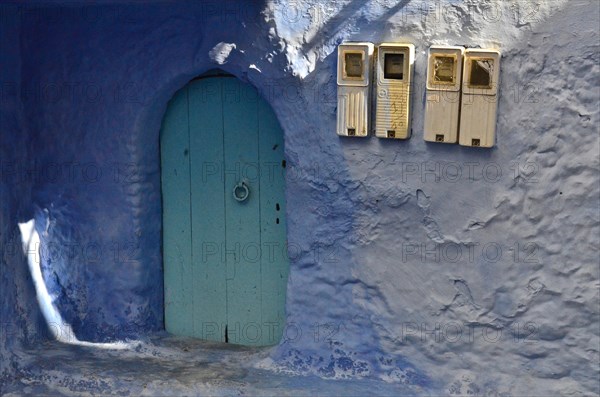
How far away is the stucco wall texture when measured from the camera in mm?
4828

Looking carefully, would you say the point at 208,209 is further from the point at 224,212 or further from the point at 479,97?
the point at 479,97

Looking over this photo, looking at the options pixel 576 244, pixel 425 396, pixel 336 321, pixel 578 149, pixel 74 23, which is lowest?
pixel 425 396

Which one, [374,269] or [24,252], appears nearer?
[374,269]

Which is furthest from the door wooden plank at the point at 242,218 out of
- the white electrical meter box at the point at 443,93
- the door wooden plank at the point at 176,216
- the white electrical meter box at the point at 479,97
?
the white electrical meter box at the point at 479,97

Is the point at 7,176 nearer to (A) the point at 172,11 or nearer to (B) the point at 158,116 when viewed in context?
(B) the point at 158,116

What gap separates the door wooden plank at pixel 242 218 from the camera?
5617 mm

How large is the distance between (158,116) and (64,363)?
5.15 ft

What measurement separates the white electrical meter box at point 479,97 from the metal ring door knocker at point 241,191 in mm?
1385

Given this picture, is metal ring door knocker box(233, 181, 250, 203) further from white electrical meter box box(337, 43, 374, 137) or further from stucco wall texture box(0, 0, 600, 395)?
white electrical meter box box(337, 43, 374, 137)

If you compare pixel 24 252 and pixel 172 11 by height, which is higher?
pixel 172 11

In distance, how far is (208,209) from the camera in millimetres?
5762

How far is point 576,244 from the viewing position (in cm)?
484

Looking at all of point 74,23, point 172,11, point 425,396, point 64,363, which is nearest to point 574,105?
point 425,396

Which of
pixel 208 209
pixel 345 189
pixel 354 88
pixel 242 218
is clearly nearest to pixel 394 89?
pixel 354 88
